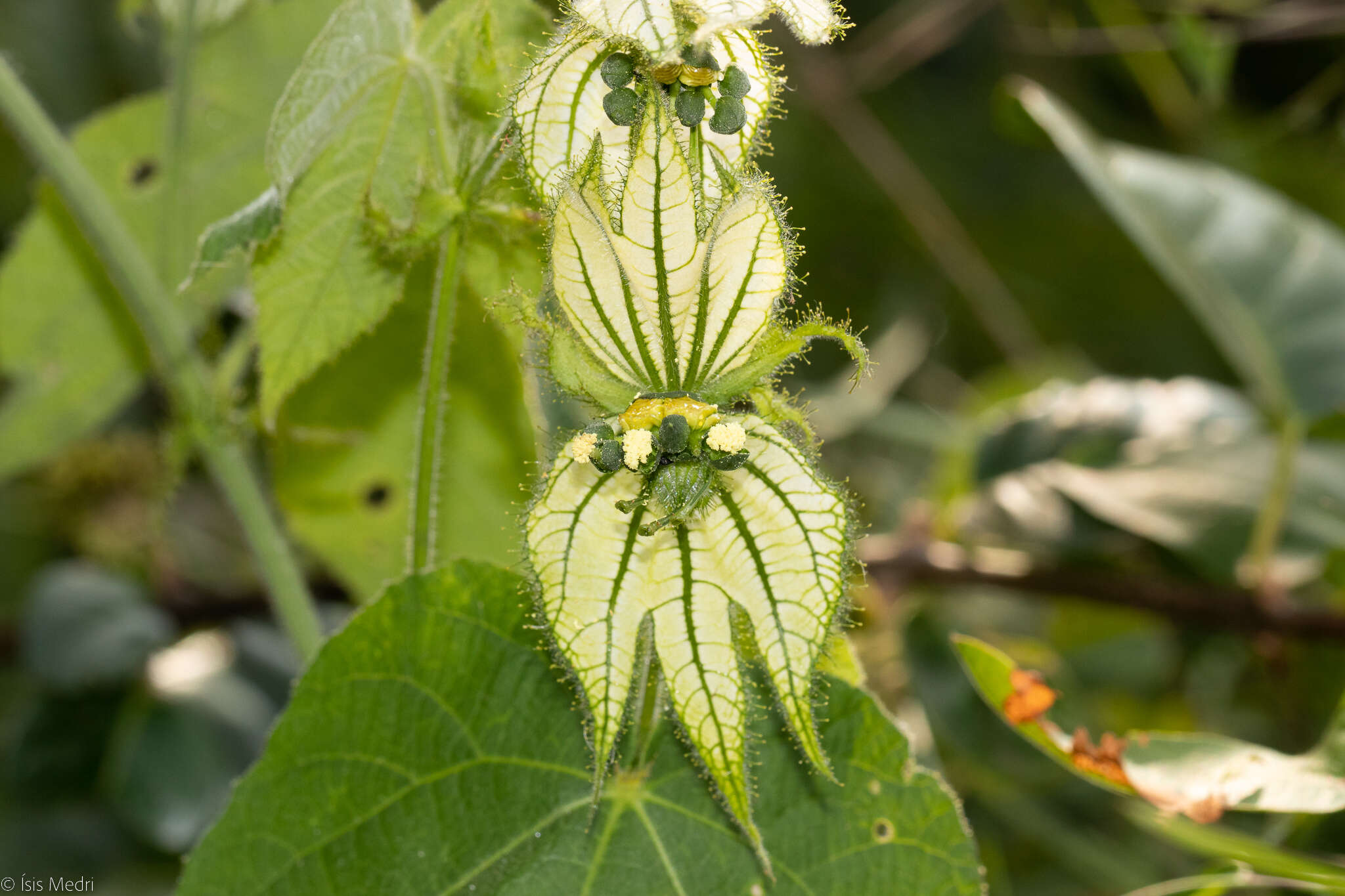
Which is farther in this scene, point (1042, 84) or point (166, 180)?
point (1042, 84)

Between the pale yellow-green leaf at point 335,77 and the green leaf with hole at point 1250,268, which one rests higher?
the pale yellow-green leaf at point 335,77

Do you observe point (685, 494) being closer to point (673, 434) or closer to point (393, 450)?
point (673, 434)

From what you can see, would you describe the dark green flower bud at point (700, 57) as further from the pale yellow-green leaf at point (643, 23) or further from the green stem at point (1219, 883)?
the green stem at point (1219, 883)

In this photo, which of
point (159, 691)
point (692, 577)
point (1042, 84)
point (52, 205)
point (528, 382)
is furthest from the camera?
point (1042, 84)

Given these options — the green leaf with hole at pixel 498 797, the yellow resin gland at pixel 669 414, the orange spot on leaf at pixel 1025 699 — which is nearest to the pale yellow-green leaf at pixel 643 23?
the yellow resin gland at pixel 669 414

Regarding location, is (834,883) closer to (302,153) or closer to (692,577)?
(692,577)

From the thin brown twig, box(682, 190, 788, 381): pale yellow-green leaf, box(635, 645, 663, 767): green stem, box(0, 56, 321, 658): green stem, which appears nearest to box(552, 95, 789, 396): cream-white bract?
box(682, 190, 788, 381): pale yellow-green leaf

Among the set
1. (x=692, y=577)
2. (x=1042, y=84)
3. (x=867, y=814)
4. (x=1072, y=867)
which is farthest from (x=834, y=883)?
(x=1042, y=84)
